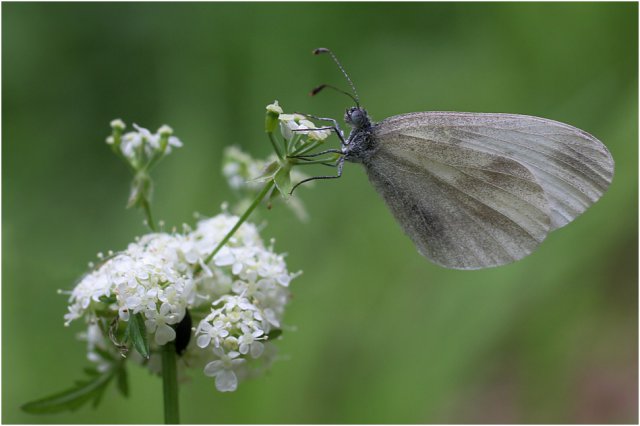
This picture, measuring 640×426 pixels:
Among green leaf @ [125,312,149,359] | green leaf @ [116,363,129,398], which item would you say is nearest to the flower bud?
green leaf @ [125,312,149,359]

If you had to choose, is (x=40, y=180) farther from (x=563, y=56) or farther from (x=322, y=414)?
(x=563, y=56)

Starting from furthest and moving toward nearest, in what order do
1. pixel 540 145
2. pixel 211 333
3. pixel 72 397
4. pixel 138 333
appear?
1. pixel 540 145
2. pixel 72 397
3. pixel 211 333
4. pixel 138 333

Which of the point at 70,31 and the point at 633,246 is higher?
the point at 70,31

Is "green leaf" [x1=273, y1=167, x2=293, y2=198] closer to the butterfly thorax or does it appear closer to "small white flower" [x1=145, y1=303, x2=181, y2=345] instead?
"small white flower" [x1=145, y1=303, x2=181, y2=345]

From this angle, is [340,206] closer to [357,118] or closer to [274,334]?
[357,118]

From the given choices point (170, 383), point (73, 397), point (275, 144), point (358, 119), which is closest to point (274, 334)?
point (170, 383)

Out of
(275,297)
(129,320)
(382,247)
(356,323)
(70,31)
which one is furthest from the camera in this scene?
(70,31)

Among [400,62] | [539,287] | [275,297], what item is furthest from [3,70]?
→ [539,287]
